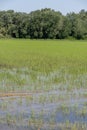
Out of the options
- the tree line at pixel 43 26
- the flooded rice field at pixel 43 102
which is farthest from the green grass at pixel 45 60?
the tree line at pixel 43 26

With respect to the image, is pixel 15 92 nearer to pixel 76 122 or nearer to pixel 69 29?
pixel 76 122

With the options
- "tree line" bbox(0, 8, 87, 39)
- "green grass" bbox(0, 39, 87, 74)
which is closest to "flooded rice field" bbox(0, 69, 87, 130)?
"green grass" bbox(0, 39, 87, 74)

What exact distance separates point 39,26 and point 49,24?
91.7 inches

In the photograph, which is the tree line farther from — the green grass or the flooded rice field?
the flooded rice field

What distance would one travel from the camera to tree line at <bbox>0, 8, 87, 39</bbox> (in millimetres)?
73000

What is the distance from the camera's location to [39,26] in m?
73.9

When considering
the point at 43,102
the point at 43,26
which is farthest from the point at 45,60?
the point at 43,26

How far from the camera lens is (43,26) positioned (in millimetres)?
74250

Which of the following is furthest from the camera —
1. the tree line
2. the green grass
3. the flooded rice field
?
the tree line

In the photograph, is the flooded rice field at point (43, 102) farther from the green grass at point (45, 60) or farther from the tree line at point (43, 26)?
the tree line at point (43, 26)

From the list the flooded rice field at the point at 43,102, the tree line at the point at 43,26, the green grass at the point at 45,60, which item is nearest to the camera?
the flooded rice field at the point at 43,102

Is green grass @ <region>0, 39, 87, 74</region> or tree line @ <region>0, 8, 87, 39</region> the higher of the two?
green grass @ <region>0, 39, 87, 74</region>

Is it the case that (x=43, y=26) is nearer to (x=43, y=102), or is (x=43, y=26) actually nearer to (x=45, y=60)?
(x=45, y=60)

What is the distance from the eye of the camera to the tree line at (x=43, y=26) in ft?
240
